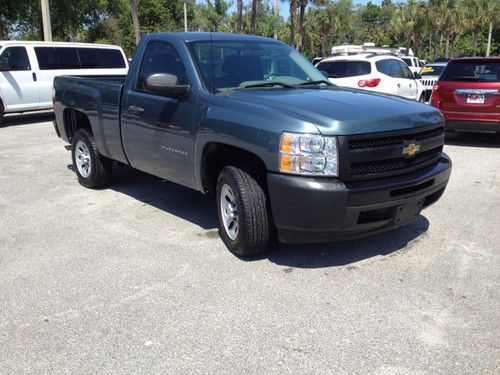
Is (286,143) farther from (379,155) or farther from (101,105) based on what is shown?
(101,105)

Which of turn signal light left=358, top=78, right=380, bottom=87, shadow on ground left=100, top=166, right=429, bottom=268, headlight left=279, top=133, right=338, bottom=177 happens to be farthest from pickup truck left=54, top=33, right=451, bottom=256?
turn signal light left=358, top=78, right=380, bottom=87

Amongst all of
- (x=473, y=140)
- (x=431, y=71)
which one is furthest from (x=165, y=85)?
(x=431, y=71)

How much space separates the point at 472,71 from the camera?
946 cm

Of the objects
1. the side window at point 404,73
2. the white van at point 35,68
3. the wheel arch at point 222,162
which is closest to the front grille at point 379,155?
the wheel arch at point 222,162

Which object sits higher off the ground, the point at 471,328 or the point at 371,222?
the point at 371,222

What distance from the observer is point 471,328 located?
3.23 meters

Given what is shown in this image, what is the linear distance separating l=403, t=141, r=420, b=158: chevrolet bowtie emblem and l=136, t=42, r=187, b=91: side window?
205cm

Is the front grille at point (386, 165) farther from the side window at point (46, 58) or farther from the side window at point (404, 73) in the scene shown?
the side window at point (46, 58)

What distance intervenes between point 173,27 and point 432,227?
5733cm

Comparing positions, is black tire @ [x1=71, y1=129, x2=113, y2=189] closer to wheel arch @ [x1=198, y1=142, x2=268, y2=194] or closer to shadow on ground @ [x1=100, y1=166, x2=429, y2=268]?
shadow on ground @ [x1=100, y1=166, x2=429, y2=268]

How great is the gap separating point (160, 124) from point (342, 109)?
183 cm

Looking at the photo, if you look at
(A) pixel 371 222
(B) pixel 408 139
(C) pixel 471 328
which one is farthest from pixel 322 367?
(B) pixel 408 139

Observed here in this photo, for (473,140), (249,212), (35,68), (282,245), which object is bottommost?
(473,140)

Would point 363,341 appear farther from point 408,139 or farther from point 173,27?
point 173,27
